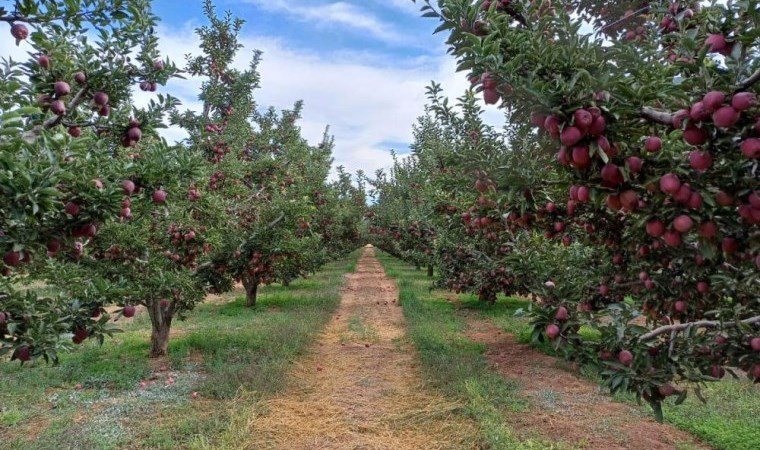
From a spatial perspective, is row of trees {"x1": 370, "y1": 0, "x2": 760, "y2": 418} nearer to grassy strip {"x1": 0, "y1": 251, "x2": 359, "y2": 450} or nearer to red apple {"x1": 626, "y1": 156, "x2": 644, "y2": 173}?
red apple {"x1": 626, "y1": 156, "x2": 644, "y2": 173}

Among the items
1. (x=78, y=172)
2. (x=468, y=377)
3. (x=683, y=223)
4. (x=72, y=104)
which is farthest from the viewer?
(x=468, y=377)

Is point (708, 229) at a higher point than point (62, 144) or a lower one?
lower

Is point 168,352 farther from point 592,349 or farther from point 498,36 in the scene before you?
point 498,36

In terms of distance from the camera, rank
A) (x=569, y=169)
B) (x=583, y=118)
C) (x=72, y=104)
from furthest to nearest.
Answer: (x=72, y=104)
(x=569, y=169)
(x=583, y=118)

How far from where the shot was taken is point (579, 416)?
18.2 ft

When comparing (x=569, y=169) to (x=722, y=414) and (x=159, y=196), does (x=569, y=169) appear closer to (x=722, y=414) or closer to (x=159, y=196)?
(x=159, y=196)

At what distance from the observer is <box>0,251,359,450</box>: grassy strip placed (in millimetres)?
4883

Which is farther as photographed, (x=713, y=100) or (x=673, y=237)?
(x=673, y=237)

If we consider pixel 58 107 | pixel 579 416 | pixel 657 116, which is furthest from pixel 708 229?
pixel 579 416

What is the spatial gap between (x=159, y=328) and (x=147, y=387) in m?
1.83

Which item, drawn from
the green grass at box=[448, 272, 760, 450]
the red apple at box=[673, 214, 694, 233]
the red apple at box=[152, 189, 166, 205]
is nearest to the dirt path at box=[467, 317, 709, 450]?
the green grass at box=[448, 272, 760, 450]

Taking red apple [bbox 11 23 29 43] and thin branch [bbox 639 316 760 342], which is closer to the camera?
thin branch [bbox 639 316 760 342]

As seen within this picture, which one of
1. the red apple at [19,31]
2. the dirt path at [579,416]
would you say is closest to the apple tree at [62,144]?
the red apple at [19,31]

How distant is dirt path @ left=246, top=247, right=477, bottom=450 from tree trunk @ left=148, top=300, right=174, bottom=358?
248 centimetres
